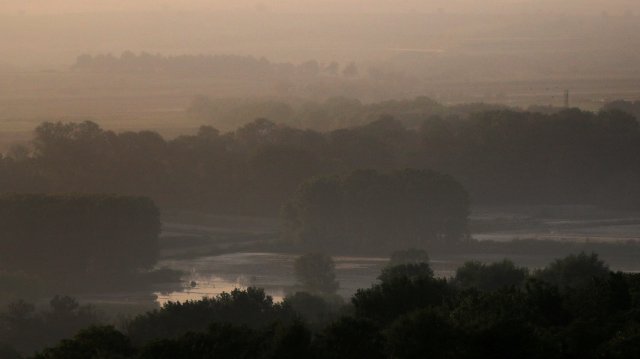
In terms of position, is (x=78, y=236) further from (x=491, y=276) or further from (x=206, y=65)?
(x=206, y=65)

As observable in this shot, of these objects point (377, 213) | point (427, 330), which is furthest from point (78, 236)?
point (427, 330)

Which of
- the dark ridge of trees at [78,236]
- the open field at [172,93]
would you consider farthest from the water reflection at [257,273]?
the open field at [172,93]

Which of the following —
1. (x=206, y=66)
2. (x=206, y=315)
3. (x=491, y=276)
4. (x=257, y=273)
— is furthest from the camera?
(x=206, y=66)

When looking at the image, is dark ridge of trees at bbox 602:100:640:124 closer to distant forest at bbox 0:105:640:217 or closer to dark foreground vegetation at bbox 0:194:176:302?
distant forest at bbox 0:105:640:217

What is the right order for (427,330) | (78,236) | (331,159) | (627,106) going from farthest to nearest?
(627,106), (331,159), (78,236), (427,330)

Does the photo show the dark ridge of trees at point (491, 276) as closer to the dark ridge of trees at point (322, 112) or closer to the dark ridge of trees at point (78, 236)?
the dark ridge of trees at point (78, 236)
